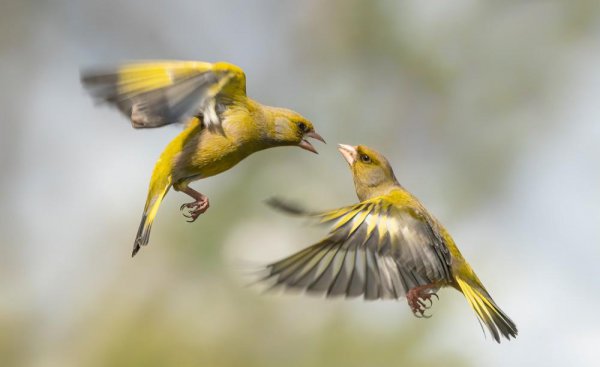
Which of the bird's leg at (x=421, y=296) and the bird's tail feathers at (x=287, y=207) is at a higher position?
the bird's tail feathers at (x=287, y=207)

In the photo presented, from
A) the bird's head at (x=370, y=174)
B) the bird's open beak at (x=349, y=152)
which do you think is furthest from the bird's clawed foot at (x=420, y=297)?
the bird's open beak at (x=349, y=152)

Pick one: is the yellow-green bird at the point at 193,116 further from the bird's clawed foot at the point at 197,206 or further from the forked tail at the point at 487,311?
the forked tail at the point at 487,311

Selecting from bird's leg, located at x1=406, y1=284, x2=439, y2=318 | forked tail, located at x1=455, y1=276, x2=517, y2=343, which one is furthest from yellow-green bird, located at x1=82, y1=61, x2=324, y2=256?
forked tail, located at x1=455, y1=276, x2=517, y2=343

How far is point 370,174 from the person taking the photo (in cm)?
376

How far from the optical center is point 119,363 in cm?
793

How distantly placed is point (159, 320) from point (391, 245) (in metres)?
5.43

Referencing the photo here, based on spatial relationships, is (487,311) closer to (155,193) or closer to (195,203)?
(195,203)

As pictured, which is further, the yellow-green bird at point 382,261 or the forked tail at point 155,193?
the forked tail at point 155,193

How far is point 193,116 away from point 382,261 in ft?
2.90

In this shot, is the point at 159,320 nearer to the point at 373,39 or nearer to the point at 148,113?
the point at 373,39

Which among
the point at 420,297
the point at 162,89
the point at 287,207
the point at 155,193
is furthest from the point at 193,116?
the point at 420,297

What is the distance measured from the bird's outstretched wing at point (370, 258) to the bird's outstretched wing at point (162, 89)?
54 cm

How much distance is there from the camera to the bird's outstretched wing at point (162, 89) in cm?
257

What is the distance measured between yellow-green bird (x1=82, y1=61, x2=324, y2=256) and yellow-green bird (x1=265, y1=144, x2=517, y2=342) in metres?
0.44
